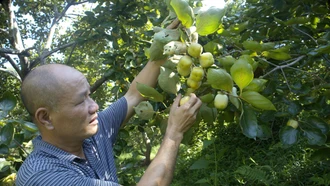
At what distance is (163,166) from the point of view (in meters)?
1.29

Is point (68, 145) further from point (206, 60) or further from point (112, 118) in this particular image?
point (206, 60)

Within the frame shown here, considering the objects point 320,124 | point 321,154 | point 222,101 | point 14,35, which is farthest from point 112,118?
point 14,35

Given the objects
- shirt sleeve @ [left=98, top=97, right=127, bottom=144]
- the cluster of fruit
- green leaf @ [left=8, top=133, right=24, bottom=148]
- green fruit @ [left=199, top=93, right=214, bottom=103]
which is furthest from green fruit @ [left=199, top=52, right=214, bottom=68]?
green leaf @ [left=8, top=133, right=24, bottom=148]

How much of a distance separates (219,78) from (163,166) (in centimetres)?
39

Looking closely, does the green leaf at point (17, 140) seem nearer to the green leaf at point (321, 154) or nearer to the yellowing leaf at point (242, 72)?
the yellowing leaf at point (242, 72)

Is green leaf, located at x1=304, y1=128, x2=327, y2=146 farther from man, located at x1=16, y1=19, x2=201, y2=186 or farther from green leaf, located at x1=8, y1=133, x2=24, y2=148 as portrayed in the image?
green leaf, located at x1=8, y1=133, x2=24, y2=148

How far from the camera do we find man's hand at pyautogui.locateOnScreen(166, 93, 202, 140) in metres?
1.31

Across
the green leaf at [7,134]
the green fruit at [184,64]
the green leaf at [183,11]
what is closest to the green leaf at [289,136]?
the green fruit at [184,64]

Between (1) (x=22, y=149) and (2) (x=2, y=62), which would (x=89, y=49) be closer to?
(2) (x=2, y=62)

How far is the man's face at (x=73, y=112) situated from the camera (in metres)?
1.30

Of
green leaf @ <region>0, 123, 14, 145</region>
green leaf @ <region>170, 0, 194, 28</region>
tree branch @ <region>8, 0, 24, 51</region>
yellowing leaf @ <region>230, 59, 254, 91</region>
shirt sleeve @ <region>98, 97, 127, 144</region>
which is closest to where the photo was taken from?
yellowing leaf @ <region>230, 59, 254, 91</region>

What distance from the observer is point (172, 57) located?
4.30 feet

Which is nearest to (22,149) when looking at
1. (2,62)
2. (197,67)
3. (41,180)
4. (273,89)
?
(41,180)

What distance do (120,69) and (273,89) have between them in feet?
3.85
